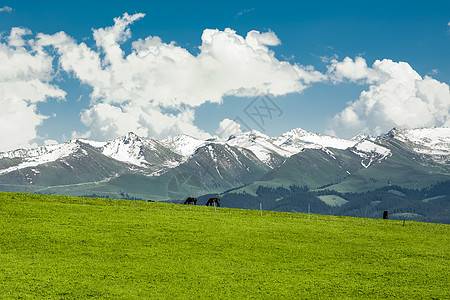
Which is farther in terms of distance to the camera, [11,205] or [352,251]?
[11,205]

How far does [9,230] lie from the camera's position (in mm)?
46531

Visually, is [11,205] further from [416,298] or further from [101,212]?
[416,298]

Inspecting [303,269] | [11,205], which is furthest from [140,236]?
[11,205]

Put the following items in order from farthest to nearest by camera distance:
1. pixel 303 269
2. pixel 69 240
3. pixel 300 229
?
pixel 300 229 → pixel 69 240 → pixel 303 269

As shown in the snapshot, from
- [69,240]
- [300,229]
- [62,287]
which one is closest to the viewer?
[62,287]

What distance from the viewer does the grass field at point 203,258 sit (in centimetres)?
3130

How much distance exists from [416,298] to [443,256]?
17710 millimetres

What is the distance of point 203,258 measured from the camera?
40344mm

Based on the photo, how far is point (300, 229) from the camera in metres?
57.9

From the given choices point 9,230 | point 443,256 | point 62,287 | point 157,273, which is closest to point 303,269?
point 157,273

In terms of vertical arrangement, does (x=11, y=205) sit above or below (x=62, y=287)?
above

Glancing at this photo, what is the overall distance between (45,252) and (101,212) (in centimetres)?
2344

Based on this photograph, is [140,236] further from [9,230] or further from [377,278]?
[377,278]

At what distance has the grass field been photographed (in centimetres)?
3130
